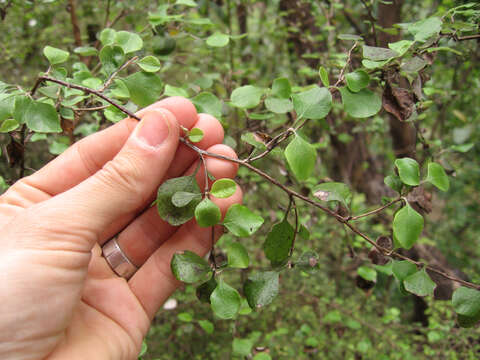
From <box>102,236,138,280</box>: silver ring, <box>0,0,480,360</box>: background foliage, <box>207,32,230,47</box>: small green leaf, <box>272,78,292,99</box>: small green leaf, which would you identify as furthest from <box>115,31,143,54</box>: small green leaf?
<box>102,236,138,280</box>: silver ring

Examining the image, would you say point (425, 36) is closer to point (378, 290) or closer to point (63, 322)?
point (63, 322)

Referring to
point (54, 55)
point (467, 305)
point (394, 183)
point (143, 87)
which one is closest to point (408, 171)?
point (394, 183)

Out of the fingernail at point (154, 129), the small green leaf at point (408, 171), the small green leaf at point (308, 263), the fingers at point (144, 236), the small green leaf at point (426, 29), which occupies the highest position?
the small green leaf at point (426, 29)

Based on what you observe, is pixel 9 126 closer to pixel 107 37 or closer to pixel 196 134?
pixel 107 37

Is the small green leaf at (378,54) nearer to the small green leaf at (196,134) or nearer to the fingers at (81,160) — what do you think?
the small green leaf at (196,134)

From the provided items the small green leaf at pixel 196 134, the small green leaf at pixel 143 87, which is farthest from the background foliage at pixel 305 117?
the small green leaf at pixel 196 134

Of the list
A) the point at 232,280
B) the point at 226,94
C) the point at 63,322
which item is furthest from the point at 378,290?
the point at 63,322

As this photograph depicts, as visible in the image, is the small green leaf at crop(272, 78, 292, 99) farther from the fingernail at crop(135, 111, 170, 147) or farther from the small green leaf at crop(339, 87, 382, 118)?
the fingernail at crop(135, 111, 170, 147)
